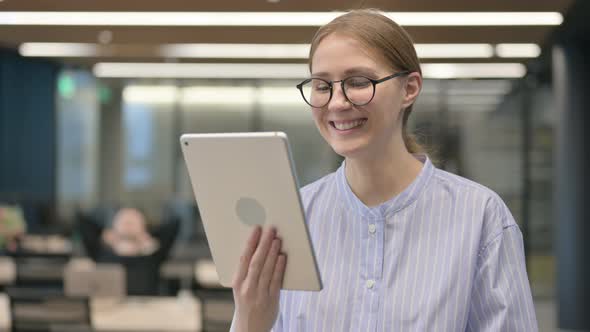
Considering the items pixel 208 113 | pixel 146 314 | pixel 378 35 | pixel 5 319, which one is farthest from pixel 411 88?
pixel 208 113

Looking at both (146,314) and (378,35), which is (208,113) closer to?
(146,314)

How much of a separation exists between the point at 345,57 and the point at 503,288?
0.48 meters

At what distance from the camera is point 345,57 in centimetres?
135

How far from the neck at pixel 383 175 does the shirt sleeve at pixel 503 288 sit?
20 cm

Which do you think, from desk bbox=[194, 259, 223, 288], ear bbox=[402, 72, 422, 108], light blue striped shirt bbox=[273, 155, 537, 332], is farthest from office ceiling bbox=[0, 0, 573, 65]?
light blue striped shirt bbox=[273, 155, 537, 332]

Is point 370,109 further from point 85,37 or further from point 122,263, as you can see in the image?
point 85,37

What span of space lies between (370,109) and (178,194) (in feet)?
39.2

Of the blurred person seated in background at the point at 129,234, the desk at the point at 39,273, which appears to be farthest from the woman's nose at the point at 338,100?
the blurred person seated in background at the point at 129,234

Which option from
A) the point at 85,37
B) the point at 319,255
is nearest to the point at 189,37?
the point at 85,37

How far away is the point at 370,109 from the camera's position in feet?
4.46

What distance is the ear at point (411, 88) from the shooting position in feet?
4.75

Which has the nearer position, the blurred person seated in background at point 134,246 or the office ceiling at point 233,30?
the blurred person seated in background at point 134,246

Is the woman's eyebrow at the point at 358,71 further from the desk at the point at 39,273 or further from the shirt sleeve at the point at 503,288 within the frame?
the desk at the point at 39,273

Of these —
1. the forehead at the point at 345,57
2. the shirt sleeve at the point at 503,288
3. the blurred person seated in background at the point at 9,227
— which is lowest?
the blurred person seated in background at the point at 9,227
